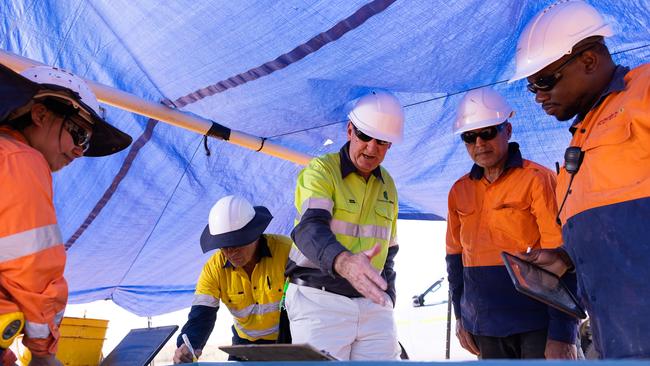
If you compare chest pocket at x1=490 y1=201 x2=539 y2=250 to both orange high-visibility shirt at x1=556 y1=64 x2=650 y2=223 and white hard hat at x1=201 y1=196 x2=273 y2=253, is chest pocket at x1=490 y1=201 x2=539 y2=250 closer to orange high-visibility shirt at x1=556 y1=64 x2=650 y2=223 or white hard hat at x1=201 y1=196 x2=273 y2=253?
orange high-visibility shirt at x1=556 y1=64 x2=650 y2=223

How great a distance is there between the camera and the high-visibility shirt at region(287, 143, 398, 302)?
133 inches

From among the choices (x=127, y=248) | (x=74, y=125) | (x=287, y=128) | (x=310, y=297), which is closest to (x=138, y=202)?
(x=127, y=248)

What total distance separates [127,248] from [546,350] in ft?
12.1

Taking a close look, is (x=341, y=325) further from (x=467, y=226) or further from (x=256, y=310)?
(x=256, y=310)

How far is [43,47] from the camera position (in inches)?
160

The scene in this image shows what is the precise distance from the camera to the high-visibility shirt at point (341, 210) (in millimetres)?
3391

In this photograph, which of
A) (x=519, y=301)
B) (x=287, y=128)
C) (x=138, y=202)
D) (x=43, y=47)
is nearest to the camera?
(x=519, y=301)

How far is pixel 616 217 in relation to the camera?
7.52 feet

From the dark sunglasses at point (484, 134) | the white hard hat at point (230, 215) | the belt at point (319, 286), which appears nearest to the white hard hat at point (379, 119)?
the dark sunglasses at point (484, 134)

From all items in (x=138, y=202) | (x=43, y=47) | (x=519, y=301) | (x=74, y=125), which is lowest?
(x=519, y=301)

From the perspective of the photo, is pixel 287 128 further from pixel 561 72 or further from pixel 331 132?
pixel 561 72

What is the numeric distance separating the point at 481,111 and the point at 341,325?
1.42m

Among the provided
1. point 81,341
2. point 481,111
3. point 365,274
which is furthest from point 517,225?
point 81,341

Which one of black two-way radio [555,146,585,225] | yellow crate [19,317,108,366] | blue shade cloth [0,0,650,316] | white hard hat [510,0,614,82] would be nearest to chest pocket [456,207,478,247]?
blue shade cloth [0,0,650,316]
